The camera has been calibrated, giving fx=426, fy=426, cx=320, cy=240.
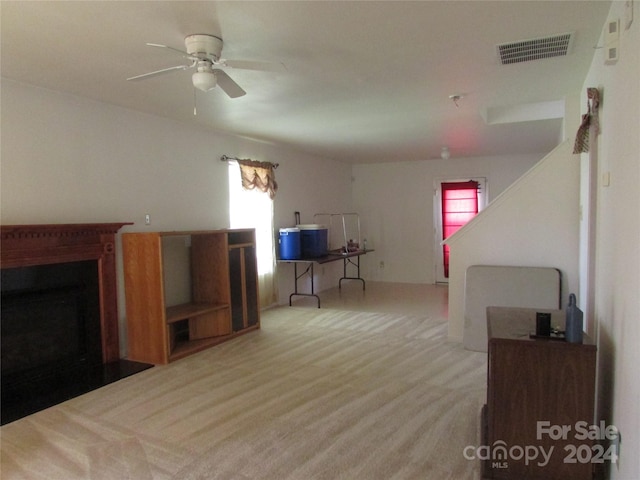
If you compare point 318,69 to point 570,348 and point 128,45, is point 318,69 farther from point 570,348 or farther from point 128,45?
point 570,348

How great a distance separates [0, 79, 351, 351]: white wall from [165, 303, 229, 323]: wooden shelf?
472 mm

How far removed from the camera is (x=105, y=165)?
387cm

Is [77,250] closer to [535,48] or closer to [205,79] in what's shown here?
[205,79]

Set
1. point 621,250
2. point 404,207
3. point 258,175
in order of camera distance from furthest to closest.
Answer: point 404,207 < point 258,175 < point 621,250

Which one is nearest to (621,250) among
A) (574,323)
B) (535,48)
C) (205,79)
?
(574,323)

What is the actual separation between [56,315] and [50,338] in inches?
7.2

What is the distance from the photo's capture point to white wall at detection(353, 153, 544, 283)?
25.9 feet

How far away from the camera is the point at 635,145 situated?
1.67m

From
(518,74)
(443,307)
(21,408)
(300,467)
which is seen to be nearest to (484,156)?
(443,307)

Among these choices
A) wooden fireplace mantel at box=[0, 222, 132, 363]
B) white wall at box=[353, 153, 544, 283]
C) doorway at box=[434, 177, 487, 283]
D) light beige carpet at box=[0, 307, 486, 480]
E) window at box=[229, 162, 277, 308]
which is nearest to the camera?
light beige carpet at box=[0, 307, 486, 480]

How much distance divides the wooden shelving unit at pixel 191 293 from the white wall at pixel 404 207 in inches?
166

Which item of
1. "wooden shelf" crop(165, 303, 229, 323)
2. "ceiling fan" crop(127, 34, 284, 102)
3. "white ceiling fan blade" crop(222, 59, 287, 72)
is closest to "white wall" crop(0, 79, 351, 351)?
"wooden shelf" crop(165, 303, 229, 323)

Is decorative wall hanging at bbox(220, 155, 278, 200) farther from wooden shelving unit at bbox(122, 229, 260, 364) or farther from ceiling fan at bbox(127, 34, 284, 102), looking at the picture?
ceiling fan at bbox(127, 34, 284, 102)

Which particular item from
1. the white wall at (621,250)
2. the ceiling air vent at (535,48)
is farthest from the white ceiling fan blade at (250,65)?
the white wall at (621,250)
